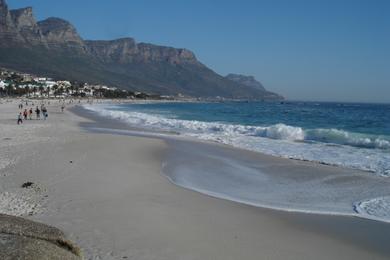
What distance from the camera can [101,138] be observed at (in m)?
24.1

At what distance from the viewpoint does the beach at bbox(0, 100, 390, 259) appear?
688 cm

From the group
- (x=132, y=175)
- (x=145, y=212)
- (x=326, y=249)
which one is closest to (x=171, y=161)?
(x=132, y=175)

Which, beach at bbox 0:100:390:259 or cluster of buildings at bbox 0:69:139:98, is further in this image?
cluster of buildings at bbox 0:69:139:98

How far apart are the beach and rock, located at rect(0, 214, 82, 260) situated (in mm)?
1445

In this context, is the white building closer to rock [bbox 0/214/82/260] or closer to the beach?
the beach

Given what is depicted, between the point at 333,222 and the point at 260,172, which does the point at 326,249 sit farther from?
the point at 260,172

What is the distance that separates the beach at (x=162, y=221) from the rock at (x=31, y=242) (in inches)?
56.9

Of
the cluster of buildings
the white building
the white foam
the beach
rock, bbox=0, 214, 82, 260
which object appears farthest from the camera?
the white building

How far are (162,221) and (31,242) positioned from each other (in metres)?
4.23

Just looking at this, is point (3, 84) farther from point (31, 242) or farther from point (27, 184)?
point (31, 242)

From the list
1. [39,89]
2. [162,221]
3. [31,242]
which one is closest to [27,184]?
[162,221]

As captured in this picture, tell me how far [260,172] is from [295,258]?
27.0 feet

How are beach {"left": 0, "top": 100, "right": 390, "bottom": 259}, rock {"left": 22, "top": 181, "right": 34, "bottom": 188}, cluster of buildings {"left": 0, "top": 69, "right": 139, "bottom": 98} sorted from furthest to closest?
cluster of buildings {"left": 0, "top": 69, "right": 139, "bottom": 98}, rock {"left": 22, "top": 181, "right": 34, "bottom": 188}, beach {"left": 0, "top": 100, "right": 390, "bottom": 259}

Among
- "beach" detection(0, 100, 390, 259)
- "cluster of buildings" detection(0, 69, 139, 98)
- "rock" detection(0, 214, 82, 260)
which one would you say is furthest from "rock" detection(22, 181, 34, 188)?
"cluster of buildings" detection(0, 69, 139, 98)
